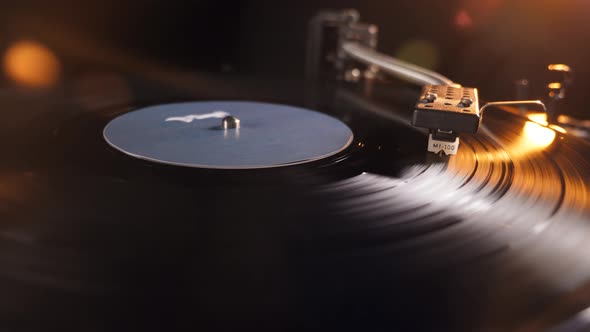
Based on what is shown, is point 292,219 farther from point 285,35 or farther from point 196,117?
point 285,35

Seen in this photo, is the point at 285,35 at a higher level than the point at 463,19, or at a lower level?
lower

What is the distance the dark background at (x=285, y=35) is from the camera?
7.09 ft

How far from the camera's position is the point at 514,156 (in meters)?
1.03

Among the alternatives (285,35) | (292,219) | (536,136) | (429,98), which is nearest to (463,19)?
(285,35)

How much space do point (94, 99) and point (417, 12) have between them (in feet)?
5.44

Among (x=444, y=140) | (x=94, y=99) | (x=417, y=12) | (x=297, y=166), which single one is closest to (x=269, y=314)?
(x=297, y=166)

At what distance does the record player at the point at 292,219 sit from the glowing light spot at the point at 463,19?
1.11 meters

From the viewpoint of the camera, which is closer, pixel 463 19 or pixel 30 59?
pixel 30 59

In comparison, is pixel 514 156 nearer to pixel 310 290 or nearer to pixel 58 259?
pixel 310 290

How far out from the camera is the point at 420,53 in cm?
251

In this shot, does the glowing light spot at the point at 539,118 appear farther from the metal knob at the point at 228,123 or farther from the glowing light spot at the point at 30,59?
the glowing light spot at the point at 30,59

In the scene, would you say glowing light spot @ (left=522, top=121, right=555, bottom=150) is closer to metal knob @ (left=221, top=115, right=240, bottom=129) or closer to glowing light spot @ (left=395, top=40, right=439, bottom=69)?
metal knob @ (left=221, top=115, right=240, bottom=129)

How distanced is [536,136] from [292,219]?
2.57 feet

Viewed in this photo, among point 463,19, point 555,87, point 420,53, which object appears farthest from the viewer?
point 420,53
